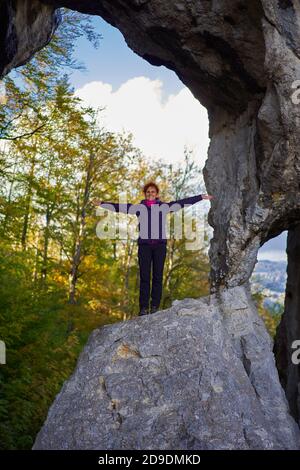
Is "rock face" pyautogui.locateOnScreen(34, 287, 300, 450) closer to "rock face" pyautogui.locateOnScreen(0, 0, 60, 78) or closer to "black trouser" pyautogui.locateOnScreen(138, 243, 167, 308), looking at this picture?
"black trouser" pyautogui.locateOnScreen(138, 243, 167, 308)

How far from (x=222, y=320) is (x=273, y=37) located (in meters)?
4.28

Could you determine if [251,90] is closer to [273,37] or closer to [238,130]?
[238,130]

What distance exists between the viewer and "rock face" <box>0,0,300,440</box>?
6848 millimetres

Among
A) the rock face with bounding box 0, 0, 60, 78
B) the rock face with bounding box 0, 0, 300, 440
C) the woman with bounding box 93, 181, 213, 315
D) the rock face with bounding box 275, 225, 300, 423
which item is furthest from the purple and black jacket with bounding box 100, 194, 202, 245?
the rock face with bounding box 0, 0, 60, 78

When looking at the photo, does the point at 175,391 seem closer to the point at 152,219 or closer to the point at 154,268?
the point at 154,268

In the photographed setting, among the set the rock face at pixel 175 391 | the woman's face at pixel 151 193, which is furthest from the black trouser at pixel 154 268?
the woman's face at pixel 151 193

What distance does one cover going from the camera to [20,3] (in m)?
8.65

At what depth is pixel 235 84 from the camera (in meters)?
8.25

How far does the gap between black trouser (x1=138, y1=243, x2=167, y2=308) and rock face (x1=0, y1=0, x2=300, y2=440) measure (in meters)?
1.10

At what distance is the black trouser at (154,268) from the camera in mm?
6590

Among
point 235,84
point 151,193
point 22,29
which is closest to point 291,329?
point 151,193

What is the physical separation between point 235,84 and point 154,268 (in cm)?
393

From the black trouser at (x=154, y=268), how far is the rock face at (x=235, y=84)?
1096 millimetres
